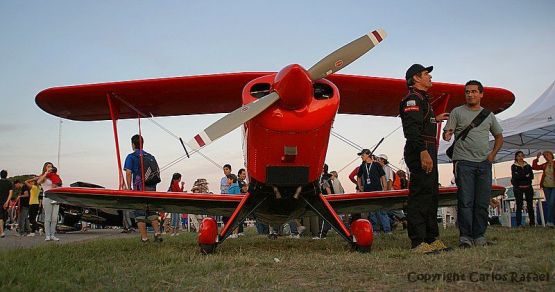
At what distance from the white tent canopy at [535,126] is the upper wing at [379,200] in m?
8.38

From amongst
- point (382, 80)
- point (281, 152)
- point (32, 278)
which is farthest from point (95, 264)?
point (382, 80)

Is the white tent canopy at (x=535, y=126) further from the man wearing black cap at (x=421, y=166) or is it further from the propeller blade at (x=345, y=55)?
the propeller blade at (x=345, y=55)

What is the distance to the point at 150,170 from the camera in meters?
7.84

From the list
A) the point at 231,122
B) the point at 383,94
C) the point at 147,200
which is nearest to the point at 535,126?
the point at 383,94

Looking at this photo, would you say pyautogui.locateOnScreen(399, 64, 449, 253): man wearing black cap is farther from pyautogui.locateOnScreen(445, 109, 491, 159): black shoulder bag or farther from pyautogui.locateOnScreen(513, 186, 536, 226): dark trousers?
pyautogui.locateOnScreen(513, 186, 536, 226): dark trousers

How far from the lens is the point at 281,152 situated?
4.88m

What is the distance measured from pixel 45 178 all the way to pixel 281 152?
24.4ft

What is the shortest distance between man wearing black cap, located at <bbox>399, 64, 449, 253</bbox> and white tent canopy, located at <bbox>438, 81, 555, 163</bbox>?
10.3m

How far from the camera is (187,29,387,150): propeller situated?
4586 mm

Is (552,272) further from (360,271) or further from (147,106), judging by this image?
(147,106)

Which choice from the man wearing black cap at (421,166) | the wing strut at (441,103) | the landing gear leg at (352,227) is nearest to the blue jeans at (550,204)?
the wing strut at (441,103)

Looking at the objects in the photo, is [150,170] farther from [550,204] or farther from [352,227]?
[550,204]

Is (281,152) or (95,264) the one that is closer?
(95,264)

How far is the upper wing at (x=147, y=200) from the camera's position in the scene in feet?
20.4
